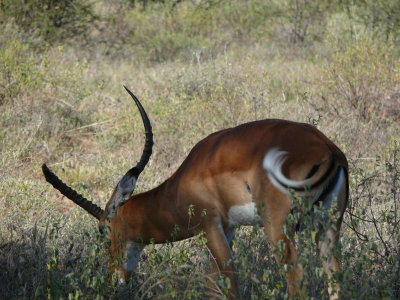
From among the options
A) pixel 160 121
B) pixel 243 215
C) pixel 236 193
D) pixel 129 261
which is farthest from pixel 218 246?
pixel 160 121

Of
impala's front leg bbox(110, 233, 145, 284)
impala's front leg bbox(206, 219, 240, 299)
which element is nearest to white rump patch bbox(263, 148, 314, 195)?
impala's front leg bbox(206, 219, 240, 299)

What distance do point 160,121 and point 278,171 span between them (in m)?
4.57

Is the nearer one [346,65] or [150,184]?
[150,184]

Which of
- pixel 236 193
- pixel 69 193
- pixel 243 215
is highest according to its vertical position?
pixel 236 193

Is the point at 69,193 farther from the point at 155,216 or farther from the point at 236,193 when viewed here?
the point at 236,193

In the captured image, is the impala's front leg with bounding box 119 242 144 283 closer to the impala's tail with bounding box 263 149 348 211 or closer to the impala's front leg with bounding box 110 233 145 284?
the impala's front leg with bounding box 110 233 145 284

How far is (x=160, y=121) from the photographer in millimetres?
8164

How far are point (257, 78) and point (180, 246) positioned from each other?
13.1 feet

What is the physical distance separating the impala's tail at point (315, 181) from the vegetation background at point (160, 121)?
0.60 feet

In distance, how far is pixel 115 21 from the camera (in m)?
14.7

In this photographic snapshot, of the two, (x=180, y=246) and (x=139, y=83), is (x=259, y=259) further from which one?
(x=139, y=83)

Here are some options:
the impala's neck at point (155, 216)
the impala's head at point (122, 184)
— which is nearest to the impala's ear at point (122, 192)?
the impala's head at point (122, 184)

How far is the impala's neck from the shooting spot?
439 centimetres

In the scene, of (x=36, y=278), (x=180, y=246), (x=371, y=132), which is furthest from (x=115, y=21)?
(x=36, y=278)
